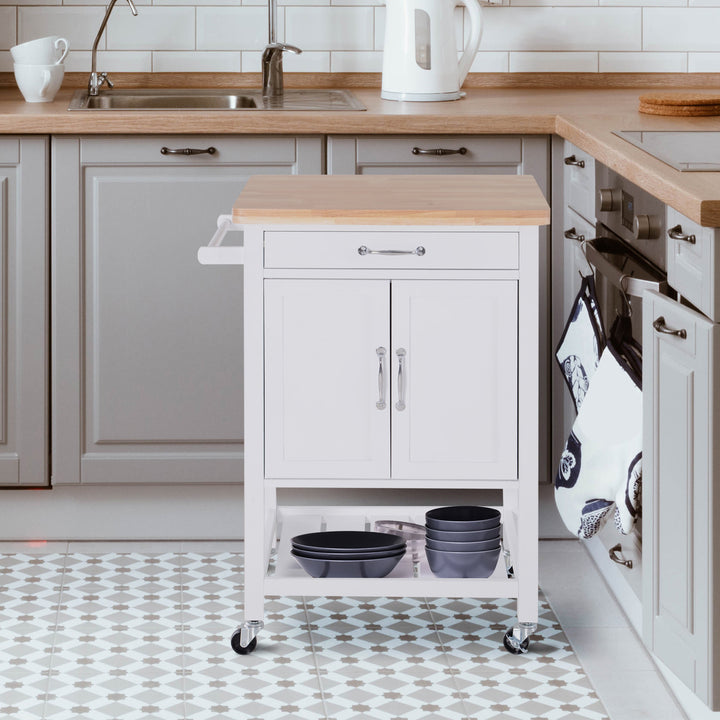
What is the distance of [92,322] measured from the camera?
122 inches

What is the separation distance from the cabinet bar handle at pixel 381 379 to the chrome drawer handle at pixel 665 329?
0.58 metres

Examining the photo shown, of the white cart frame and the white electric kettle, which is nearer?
the white cart frame

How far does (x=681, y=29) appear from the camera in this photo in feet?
12.2

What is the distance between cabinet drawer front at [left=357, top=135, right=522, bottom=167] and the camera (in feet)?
9.98

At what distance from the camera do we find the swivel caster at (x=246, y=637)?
8.22 ft

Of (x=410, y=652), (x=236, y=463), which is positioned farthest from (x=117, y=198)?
(x=410, y=652)

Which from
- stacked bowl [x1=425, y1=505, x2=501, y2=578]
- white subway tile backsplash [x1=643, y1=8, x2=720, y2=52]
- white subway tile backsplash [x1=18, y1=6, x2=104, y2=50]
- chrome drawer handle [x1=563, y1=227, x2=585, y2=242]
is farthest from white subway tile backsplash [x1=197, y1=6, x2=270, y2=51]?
stacked bowl [x1=425, y1=505, x2=501, y2=578]

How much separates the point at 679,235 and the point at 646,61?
1.93 metres

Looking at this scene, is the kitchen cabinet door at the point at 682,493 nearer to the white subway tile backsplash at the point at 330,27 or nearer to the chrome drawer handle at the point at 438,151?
the chrome drawer handle at the point at 438,151

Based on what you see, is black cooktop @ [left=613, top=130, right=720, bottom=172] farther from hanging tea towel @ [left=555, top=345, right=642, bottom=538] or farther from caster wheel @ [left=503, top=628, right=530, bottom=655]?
caster wheel @ [left=503, top=628, right=530, bottom=655]

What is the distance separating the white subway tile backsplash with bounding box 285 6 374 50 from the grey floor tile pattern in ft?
5.13

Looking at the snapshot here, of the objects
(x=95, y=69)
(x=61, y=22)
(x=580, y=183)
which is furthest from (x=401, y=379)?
(x=61, y=22)

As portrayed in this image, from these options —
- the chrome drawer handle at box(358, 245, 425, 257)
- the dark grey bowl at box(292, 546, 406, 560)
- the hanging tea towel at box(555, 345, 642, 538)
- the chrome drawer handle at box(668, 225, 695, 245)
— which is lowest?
the dark grey bowl at box(292, 546, 406, 560)

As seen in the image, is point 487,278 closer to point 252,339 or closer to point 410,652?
point 252,339
